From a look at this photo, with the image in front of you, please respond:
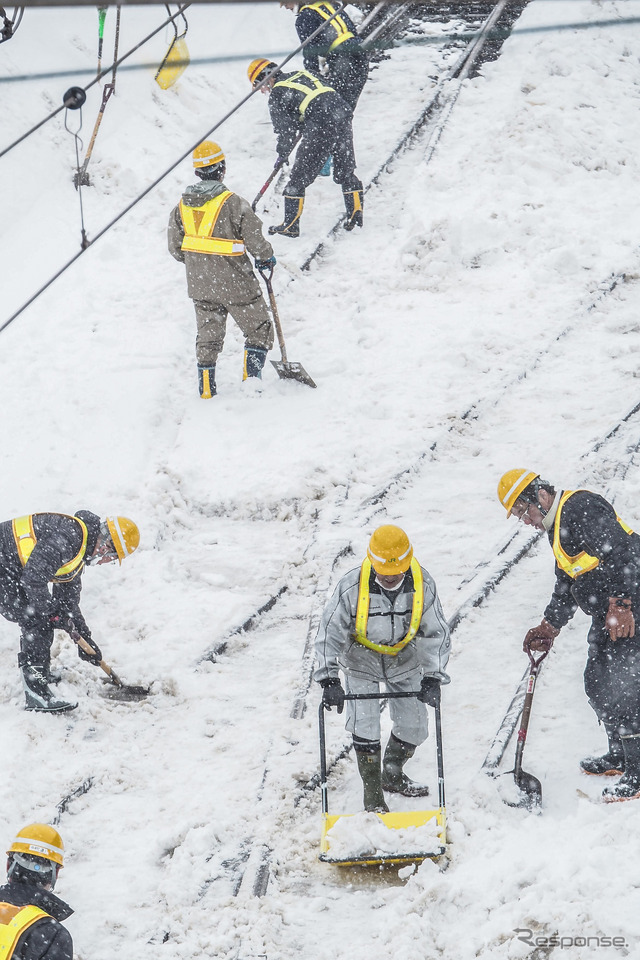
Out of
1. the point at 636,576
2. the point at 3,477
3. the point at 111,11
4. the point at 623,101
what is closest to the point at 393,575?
the point at 636,576

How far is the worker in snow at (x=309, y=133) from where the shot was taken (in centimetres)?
961

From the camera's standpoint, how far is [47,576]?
213 inches

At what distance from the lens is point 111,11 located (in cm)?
1426

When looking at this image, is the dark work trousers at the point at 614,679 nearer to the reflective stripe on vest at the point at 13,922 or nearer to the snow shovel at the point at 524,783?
the snow shovel at the point at 524,783

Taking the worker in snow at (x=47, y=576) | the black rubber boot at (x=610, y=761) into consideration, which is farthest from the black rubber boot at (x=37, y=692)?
the black rubber boot at (x=610, y=761)

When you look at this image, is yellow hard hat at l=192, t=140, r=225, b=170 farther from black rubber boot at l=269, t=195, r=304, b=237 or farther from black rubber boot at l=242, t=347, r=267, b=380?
black rubber boot at l=269, t=195, r=304, b=237

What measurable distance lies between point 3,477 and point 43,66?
6882 millimetres

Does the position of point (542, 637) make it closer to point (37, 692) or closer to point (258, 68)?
point (37, 692)

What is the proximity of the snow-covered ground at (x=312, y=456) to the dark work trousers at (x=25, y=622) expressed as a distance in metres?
0.36

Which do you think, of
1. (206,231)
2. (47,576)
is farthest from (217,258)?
(47,576)

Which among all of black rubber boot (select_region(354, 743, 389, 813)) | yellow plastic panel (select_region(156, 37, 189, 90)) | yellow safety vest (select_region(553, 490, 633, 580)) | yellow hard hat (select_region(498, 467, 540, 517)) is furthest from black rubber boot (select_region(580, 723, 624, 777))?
yellow plastic panel (select_region(156, 37, 189, 90))

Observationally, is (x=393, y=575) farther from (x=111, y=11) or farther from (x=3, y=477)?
(x=111, y=11)

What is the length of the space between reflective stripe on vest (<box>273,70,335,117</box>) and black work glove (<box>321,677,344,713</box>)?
698 cm

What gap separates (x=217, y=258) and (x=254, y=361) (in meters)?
0.99
